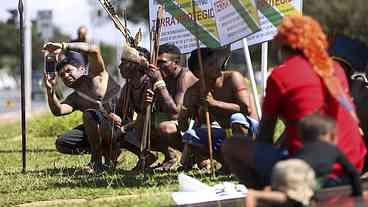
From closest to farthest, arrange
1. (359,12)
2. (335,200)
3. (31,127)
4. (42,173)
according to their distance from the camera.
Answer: (335,200), (42,173), (31,127), (359,12)

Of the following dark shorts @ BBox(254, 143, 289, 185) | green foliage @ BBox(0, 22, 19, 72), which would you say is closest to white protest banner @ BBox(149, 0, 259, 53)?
dark shorts @ BBox(254, 143, 289, 185)

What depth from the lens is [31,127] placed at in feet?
58.2

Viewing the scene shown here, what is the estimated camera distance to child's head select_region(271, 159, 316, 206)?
4.79 metres

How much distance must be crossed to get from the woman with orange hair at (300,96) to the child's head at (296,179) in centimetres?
27

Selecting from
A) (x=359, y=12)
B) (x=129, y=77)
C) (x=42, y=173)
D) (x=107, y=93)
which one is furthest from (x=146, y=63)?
(x=359, y=12)

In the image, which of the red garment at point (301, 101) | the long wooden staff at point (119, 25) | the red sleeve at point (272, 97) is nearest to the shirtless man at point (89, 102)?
the long wooden staff at point (119, 25)

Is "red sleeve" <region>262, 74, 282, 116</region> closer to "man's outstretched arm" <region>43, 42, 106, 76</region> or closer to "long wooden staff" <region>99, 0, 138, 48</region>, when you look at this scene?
"man's outstretched arm" <region>43, 42, 106, 76</region>

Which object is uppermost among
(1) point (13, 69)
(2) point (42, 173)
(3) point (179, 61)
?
(3) point (179, 61)

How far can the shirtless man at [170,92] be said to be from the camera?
870cm

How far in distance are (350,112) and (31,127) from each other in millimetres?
13113

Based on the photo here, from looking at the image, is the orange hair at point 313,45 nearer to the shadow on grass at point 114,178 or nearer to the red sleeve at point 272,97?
the red sleeve at point 272,97

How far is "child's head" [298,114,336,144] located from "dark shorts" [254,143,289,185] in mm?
291

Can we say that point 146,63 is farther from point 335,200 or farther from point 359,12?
point 359,12

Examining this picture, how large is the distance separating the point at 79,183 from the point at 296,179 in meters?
3.94
